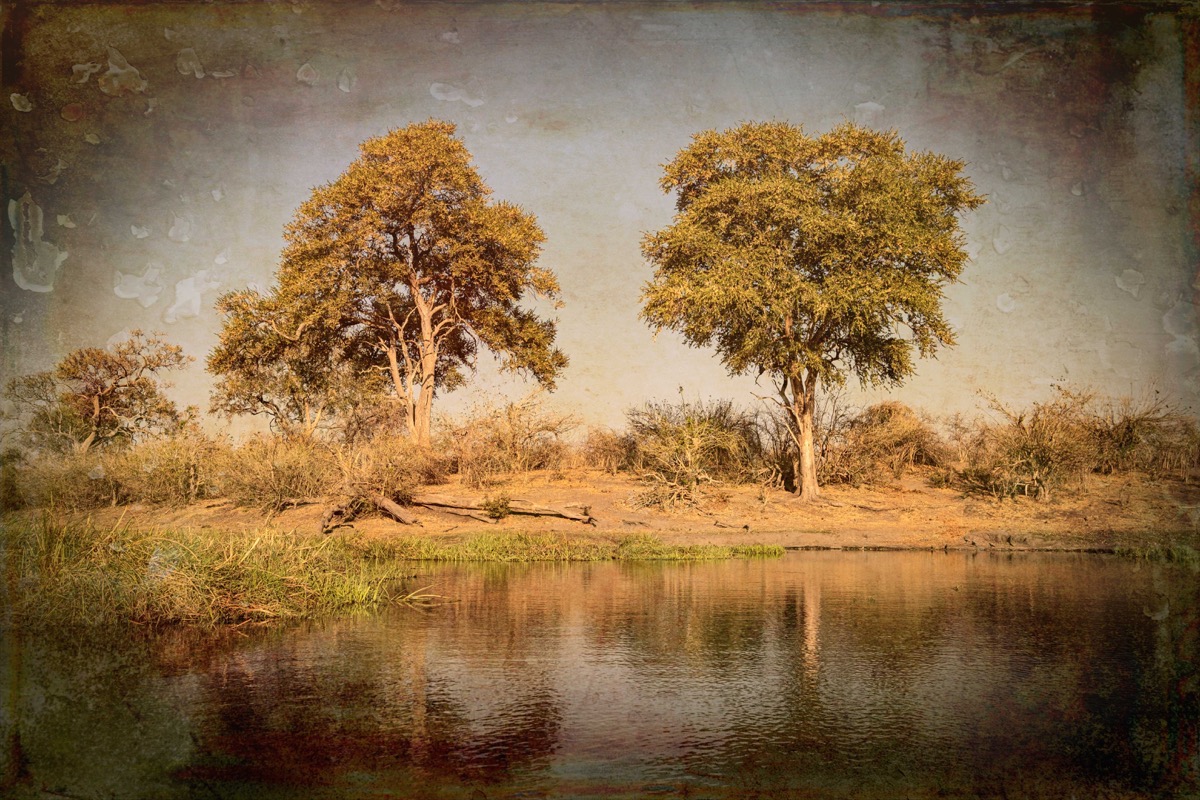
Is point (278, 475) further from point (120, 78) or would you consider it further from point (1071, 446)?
point (1071, 446)

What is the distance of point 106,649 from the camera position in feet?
31.8

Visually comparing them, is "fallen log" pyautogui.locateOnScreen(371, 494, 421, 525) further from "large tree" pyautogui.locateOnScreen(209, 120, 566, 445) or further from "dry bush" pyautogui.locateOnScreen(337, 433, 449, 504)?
"large tree" pyautogui.locateOnScreen(209, 120, 566, 445)

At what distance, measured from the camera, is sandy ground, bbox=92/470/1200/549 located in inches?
755

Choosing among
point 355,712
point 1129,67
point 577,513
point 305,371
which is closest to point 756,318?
point 577,513

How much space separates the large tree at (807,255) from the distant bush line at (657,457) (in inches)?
64.3

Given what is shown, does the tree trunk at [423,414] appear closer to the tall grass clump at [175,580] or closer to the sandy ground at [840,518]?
the sandy ground at [840,518]

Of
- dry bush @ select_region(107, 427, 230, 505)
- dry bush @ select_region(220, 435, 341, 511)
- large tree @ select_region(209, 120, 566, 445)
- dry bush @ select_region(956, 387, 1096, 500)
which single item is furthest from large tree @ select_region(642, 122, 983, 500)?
dry bush @ select_region(107, 427, 230, 505)

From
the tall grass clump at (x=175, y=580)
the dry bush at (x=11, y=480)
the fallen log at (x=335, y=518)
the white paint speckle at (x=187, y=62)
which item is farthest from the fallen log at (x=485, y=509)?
the white paint speckle at (x=187, y=62)

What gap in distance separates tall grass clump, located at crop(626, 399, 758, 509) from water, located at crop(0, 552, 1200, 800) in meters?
8.54

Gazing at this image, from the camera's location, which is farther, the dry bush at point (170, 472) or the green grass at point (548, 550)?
the dry bush at point (170, 472)

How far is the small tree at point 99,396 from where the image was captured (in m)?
27.9

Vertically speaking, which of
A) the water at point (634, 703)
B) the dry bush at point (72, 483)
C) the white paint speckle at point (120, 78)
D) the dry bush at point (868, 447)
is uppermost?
the white paint speckle at point (120, 78)

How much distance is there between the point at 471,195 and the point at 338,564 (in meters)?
16.3

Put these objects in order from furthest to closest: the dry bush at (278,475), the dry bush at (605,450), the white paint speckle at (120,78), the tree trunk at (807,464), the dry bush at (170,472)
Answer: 1. the dry bush at (605,450)
2. the tree trunk at (807,464)
3. the dry bush at (170,472)
4. the dry bush at (278,475)
5. the white paint speckle at (120,78)
